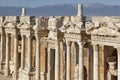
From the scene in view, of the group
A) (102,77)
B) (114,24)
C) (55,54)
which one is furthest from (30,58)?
(114,24)

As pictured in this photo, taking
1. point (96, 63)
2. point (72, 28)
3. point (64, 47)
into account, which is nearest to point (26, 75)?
point (64, 47)

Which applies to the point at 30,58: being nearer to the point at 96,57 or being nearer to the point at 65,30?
the point at 65,30

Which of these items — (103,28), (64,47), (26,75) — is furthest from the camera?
(26,75)

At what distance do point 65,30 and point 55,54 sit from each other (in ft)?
8.32

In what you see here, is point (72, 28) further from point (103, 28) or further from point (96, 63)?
point (103, 28)

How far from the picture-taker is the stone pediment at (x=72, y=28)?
78.2ft

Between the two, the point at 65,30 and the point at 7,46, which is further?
the point at 7,46

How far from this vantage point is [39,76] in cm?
2953

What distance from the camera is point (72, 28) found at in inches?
966

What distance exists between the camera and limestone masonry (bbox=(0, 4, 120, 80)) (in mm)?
22344

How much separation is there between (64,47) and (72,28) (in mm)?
2932

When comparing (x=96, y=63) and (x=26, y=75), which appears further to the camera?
(x=26, y=75)

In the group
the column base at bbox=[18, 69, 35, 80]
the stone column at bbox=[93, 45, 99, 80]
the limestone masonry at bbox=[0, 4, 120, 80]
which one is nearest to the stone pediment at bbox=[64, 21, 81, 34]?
the limestone masonry at bbox=[0, 4, 120, 80]

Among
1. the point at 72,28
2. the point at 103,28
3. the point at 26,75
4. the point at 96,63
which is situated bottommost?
the point at 26,75
